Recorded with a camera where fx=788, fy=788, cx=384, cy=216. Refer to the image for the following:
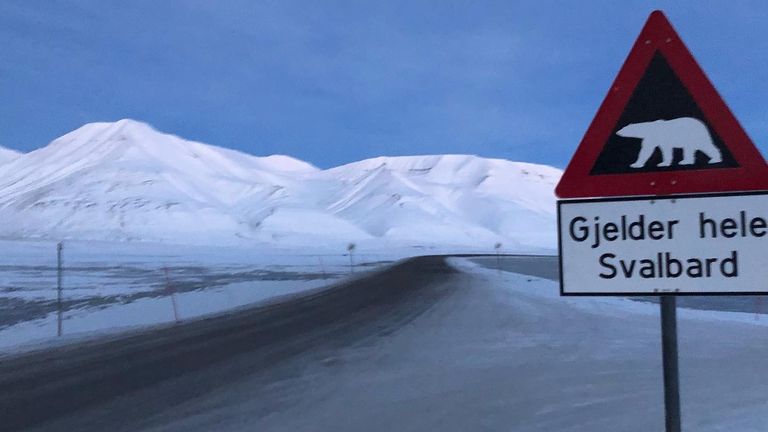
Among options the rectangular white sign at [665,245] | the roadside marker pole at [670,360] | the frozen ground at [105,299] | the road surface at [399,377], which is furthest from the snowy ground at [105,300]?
the roadside marker pole at [670,360]

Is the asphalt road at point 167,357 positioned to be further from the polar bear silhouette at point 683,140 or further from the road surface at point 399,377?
the polar bear silhouette at point 683,140

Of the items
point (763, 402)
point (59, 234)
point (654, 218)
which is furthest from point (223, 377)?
point (59, 234)

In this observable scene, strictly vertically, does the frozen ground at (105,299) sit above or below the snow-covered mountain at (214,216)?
below

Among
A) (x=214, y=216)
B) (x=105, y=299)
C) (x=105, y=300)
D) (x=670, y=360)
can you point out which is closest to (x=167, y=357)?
(x=670, y=360)

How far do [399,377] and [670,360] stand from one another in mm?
6484

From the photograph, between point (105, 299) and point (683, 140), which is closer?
point (683, 140)

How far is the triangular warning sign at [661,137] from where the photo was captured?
297 centimetres

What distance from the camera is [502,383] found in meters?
8.77

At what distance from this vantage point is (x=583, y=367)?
31.9ft

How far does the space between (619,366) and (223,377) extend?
490cm

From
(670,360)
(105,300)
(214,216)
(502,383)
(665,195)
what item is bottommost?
(502,383)

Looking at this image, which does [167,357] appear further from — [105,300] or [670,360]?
[105,300]

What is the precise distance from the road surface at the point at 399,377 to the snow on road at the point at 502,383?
23 mm

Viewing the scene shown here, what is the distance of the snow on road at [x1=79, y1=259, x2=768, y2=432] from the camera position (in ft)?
23.0
